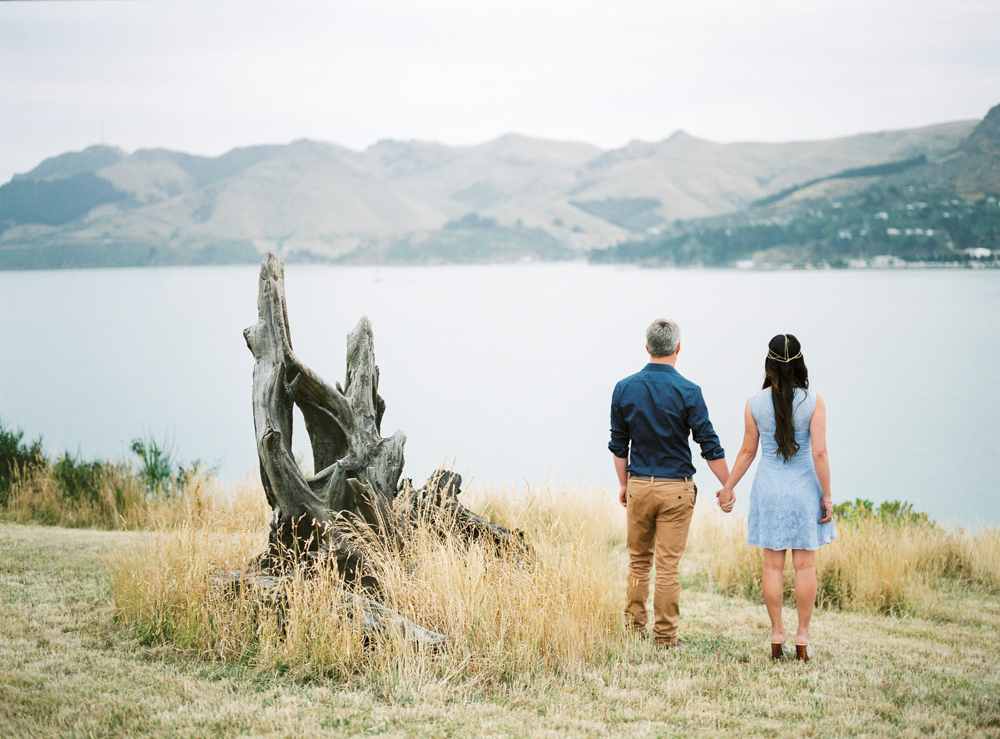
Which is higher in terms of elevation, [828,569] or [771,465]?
[771,465]

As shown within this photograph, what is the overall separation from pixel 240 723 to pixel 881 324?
82.0m

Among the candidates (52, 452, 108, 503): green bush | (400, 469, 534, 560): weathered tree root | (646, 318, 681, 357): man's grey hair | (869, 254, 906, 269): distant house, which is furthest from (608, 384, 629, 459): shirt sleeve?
(869, 254, 906, 269): distant house

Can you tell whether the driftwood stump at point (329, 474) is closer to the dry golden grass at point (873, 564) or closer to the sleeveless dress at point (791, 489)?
the sleeveless dress at point (791, 489)

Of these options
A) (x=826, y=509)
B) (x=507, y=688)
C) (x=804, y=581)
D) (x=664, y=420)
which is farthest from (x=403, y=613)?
(x=826, y=509)

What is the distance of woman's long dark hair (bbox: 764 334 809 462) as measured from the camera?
5125 mm

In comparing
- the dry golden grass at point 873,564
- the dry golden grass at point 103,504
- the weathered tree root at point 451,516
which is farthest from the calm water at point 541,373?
the dry golden grass at point 873,564

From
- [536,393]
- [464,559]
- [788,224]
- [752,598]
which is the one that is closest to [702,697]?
[464,559]

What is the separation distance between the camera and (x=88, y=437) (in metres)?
33.5

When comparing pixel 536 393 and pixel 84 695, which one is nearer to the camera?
pixel 84 695

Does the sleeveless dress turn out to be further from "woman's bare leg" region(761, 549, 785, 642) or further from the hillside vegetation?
the hillside vegetation

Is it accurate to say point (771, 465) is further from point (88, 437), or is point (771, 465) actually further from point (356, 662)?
point (88, 437)

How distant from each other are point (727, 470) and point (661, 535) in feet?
2.08

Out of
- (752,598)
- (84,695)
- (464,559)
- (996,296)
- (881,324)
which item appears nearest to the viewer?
(84,695)

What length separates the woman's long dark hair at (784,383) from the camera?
513 cm
